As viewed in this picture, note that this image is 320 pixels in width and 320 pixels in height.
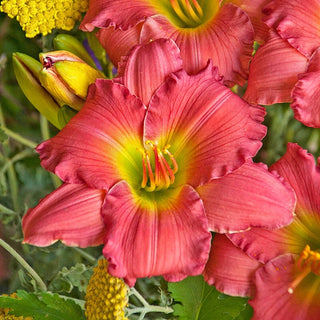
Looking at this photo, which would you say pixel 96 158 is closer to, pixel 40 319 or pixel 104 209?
pixel 104 209

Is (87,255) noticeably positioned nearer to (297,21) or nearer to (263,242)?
(263,242)

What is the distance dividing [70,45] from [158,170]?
0.19 metres

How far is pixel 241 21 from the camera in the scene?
65 centimetres

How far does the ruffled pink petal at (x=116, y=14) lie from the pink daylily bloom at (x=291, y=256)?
0.21m

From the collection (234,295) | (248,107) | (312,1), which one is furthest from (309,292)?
(312,1)

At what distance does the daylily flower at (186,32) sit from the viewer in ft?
2.10

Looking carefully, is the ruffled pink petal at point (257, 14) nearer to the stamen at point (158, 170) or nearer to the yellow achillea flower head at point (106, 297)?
the stamen at point (158, 170)

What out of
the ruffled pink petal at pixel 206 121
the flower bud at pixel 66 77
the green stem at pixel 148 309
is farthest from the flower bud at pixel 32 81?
the green stem at pixel 148 309

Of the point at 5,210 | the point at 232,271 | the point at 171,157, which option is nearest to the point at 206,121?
the point at 171,157

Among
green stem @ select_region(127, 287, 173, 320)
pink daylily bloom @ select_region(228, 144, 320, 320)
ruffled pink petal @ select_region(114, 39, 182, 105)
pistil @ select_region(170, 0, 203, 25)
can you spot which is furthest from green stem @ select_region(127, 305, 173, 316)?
pistil @ select_region(170, 0, 203, 25)

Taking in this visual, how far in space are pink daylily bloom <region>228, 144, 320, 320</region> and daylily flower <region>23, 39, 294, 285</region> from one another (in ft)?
0.11

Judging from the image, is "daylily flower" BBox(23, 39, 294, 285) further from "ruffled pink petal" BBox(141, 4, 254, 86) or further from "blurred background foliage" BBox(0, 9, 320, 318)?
"blurred background foliage" BBox(0, 9, 320, 318)

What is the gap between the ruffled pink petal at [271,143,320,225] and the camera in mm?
611

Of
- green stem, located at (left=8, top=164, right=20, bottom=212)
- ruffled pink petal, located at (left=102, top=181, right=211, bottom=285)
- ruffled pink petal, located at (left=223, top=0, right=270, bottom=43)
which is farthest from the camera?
green stem, located at (left=8, top=164, right=20, bottom=212)
